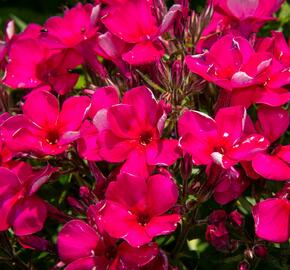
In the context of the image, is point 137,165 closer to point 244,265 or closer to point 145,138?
point 145,138

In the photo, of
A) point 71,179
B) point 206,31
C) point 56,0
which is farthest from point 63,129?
point 56,0

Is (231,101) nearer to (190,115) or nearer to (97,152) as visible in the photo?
(190,115)

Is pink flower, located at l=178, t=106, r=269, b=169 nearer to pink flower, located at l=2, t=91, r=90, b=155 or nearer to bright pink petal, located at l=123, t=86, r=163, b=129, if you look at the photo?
bright pink petal, located at l=123, t=86, r=163, b=129

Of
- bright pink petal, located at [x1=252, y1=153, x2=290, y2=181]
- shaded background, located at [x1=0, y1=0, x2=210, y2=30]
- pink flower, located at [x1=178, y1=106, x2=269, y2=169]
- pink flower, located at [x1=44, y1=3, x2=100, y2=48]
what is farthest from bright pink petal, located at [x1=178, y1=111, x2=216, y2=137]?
shaded background, located at [x1=0, y1=0, x2=210, y2=30]

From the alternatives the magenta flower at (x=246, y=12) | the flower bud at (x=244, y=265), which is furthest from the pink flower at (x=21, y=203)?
the magenta flower at (x=246, y=12)

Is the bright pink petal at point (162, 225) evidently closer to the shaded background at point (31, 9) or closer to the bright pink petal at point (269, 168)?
the bright pink petal at point (269, 168)

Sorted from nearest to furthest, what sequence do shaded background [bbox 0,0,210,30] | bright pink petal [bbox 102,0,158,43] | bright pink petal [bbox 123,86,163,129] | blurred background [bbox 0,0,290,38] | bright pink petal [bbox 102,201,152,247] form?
bright pink petal [bbox 102,201,152,247]
bright pink petal [bbox 123,86,163,129]
bright pink petal [bbox 102,0,158,43]
blurred background [bbox 0,0,290,38]
shaded background [bbox 0,0,210,30]

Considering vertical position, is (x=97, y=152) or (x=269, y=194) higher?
(x=97, y=152)
